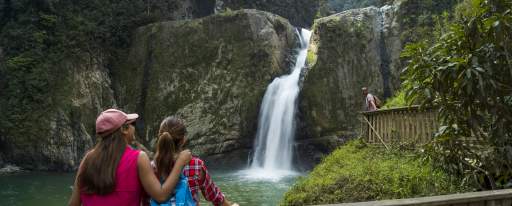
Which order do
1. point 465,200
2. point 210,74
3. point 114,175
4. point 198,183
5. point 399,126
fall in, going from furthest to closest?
1. point 210,74
2. point 399,126
3. point 465,200
4. point 198,183
5. point 114,175

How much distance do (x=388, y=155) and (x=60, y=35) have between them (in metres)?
18.3

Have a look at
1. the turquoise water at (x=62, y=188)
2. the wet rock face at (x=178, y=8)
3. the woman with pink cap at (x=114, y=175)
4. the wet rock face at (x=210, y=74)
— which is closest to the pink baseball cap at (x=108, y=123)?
the woman with pink cap at (x=114, y=175)

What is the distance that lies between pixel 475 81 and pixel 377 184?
8.80 ft

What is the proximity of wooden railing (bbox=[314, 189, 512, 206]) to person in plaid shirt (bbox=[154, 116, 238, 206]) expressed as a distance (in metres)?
0.96

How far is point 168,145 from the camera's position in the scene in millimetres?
2803

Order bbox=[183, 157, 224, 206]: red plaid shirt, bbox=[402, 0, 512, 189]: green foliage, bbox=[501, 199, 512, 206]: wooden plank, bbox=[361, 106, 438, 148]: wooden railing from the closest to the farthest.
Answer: bbox=[183, 157, 224, 206]: red plaid shirt
bbox=[501, 199, 512, 206]: wooden plank
bbox=[402, 0, 512, 189]: green foliage
bbox=[361, 106, 438, 148]: wooden railing

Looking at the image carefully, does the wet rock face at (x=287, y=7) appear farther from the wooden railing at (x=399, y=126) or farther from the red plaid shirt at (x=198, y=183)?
the red plaid shirt at (x=198, y=183)

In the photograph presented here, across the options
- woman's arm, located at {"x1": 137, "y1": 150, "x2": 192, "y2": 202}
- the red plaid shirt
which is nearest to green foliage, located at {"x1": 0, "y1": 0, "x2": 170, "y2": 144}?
the red plaid shirt

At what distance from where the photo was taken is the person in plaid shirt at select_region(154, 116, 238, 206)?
9.12 feet

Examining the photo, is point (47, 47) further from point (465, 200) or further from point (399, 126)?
point (465, 200)

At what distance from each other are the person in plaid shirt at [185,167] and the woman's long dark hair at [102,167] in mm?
316

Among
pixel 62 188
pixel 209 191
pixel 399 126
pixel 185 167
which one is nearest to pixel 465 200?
pixel 209 191

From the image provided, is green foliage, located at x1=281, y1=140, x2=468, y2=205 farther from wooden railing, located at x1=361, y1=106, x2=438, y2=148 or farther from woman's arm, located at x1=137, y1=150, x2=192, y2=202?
woman's arm, located at x1=137, y1=150, x2=192, y2=202

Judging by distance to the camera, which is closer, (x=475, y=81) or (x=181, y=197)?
(x=181, y=197)
